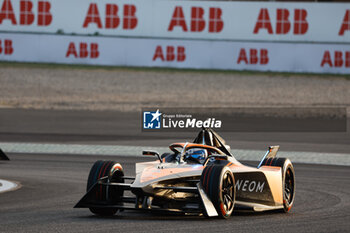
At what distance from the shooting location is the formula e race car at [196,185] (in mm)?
10352

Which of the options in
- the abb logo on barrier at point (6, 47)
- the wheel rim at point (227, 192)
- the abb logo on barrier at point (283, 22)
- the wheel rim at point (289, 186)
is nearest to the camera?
the wheel rim at point (227, 192)

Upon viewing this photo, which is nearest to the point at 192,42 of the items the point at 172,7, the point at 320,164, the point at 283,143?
the point at 172,7

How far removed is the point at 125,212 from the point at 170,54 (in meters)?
31.1

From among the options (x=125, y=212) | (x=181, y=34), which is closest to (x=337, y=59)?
(x=181, y=34)

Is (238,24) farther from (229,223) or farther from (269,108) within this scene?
(229,223)

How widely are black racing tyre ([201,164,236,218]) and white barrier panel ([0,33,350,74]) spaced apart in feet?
103

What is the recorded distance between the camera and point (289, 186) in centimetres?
1205

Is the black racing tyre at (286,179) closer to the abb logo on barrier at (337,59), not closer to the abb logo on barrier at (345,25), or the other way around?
the abb logo on barrier at (337,59)

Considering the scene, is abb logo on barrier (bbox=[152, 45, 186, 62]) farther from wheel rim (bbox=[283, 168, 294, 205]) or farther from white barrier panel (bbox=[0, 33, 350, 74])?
wheel rim (bbox=[283, 168, 294, 205])

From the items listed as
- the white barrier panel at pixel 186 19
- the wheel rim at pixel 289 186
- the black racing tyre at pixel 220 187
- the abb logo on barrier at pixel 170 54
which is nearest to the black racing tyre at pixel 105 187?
the black racing tyre at pixel 220 187

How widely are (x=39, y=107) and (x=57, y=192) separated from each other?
21.3m

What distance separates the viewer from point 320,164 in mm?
19328

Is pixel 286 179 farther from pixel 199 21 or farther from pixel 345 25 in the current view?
pixel 345 25

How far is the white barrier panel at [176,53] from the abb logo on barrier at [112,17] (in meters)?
2.20
